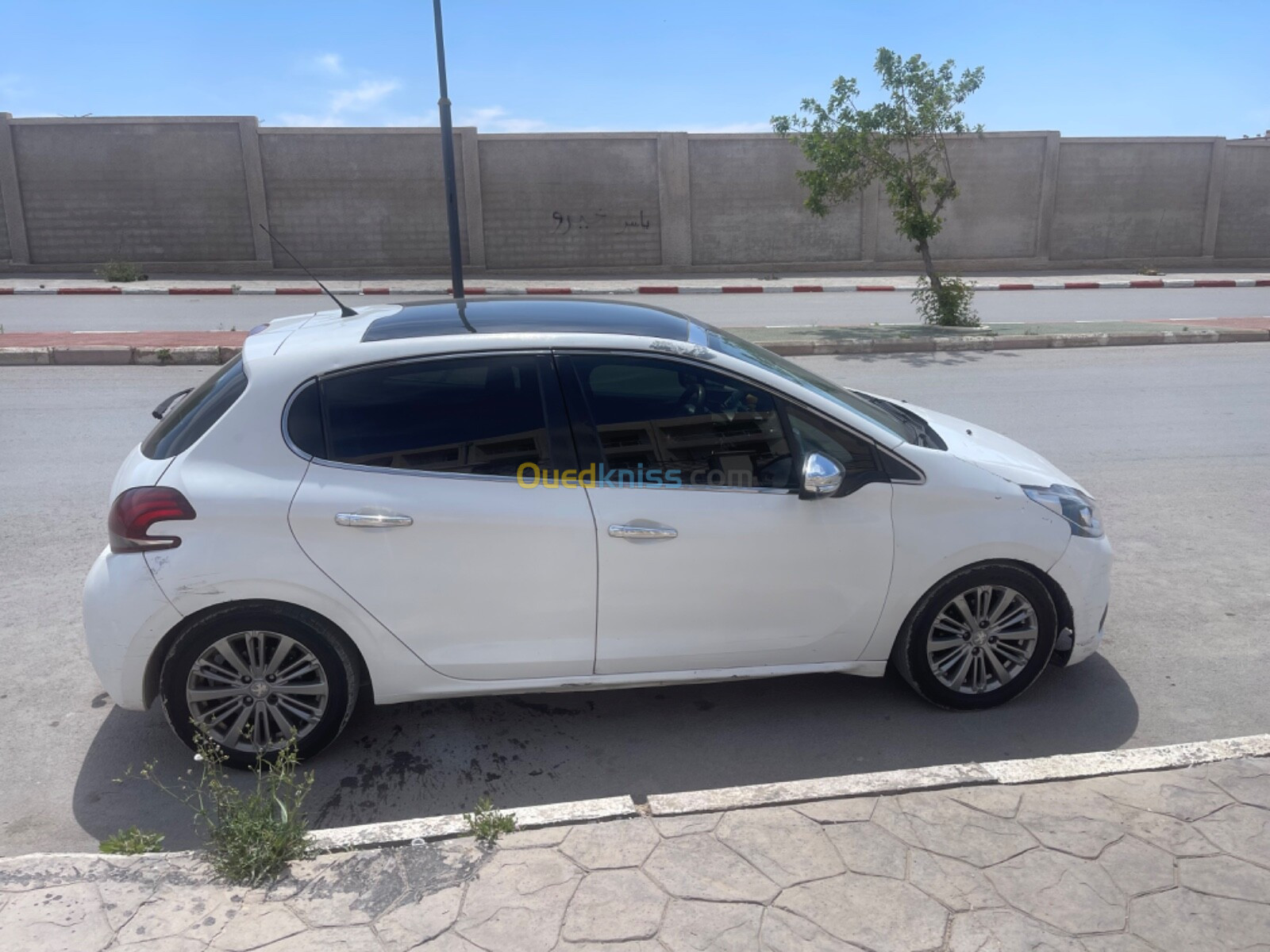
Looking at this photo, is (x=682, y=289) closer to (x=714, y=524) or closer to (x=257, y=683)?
(x=714, y=524)

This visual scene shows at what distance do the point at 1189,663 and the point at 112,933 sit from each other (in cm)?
434

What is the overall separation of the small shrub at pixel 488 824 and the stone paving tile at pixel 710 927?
0.58 meters

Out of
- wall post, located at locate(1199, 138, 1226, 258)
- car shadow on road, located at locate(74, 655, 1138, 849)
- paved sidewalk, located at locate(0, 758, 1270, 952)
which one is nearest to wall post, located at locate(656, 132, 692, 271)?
wall post, located at locate(1199, 138, 1226, 258)

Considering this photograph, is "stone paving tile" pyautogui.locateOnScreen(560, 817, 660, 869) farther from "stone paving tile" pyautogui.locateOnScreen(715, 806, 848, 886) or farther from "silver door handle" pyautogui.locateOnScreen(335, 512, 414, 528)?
"silver door handle" pyautogui.locateOnScreen(335, 512, 414, 528)

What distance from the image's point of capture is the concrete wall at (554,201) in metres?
25.5

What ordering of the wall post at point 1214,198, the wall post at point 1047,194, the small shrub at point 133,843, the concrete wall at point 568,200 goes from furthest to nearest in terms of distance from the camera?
the wall post at point 1214,198 < the wall post at point 1047,194 < the concrete wall at point 568,200 < the small shrub at point 133,843

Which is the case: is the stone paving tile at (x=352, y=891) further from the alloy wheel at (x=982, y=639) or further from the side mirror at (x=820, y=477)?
the alloy wheel at (x=982, y=639)

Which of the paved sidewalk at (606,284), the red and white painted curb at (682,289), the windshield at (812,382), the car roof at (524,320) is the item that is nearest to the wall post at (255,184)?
the paved sidewalk at (606,284)

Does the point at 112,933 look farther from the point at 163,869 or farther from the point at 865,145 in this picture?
the point at 865,145

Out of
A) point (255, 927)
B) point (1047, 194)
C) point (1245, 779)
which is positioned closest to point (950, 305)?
point (1245, 779)

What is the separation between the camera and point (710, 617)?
3799 millimetres

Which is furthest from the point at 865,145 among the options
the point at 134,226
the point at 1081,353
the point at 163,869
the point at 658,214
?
the point at 134,226

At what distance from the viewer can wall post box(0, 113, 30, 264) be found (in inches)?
981

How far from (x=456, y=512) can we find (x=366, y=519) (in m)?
0.31
